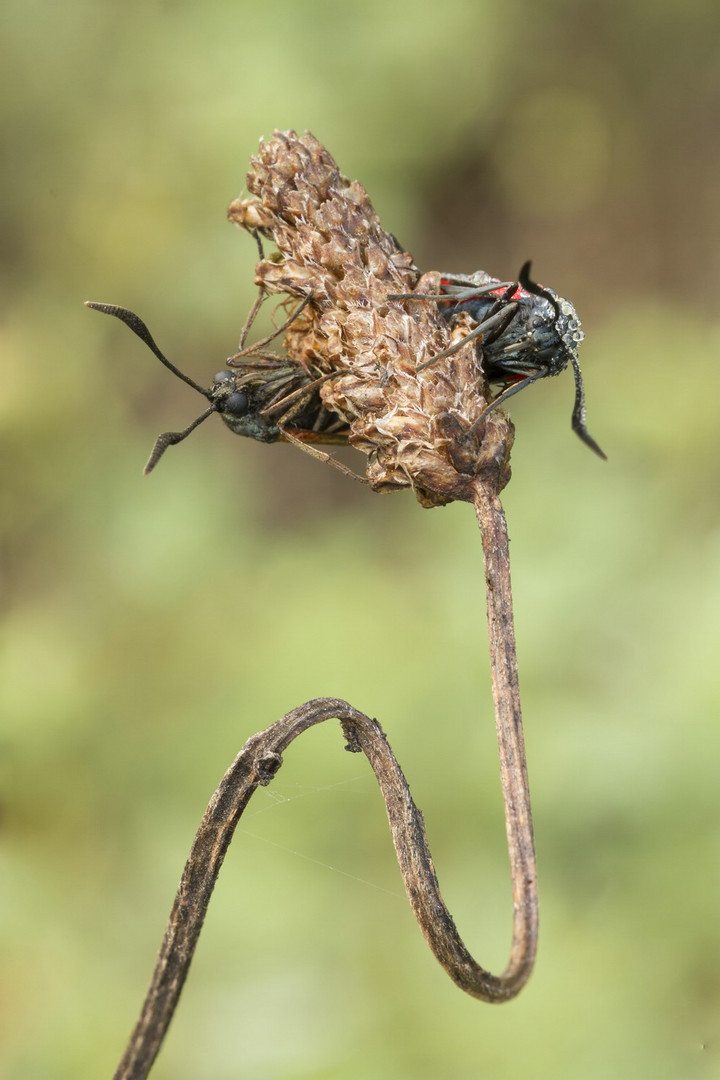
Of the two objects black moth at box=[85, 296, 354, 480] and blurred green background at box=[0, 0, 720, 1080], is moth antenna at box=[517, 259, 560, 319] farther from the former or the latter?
blurred green background at box=[0, 0, 720, 1080]

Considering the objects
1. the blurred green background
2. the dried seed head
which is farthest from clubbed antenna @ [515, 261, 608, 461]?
the blurred green background

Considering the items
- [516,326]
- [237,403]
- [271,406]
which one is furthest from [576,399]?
[237,403]

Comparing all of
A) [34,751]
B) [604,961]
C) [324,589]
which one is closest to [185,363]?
[324,589]

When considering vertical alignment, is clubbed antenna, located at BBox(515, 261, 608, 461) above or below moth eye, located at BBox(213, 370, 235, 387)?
above

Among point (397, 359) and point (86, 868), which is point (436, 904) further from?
point (86, 868)

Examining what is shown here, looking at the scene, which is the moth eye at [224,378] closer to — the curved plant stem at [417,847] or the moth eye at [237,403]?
the moth eye at [237,403]
